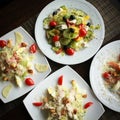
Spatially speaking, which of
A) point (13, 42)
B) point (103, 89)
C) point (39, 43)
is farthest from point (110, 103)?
point (13, 42)

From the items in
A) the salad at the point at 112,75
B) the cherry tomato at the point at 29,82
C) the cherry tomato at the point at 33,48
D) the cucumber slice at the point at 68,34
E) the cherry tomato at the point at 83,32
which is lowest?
the salad at the point at 112,75

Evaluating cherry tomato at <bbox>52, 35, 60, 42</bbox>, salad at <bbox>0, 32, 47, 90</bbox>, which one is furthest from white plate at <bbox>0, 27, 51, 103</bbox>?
cherry tomato at <bbox>52, 35, 60, 42</bbox>

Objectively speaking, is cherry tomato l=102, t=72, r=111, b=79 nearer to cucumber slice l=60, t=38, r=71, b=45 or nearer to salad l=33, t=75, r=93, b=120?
salad l=33, t=75, r=93, b=120

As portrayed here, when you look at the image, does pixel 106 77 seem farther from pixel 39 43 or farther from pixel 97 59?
pixel 39 43

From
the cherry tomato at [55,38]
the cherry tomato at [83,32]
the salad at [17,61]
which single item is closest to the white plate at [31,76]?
the salad at [17,61]

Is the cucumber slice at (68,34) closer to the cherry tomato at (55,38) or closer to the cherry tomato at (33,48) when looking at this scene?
the cherry tomato at (55,38)

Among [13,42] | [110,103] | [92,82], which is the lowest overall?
[110,103]
